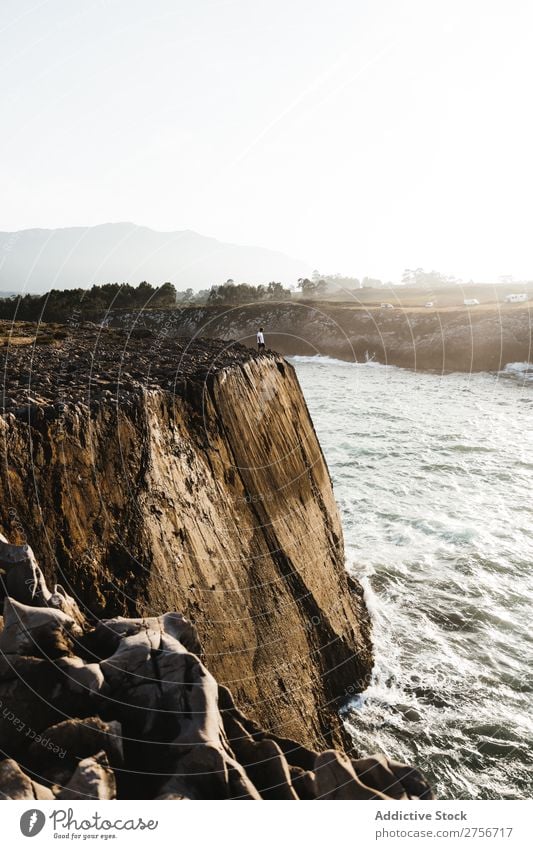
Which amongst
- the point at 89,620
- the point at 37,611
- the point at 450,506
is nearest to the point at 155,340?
the point at 89,620

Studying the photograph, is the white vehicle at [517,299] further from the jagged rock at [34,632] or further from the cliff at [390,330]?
the jagged rock at [34,632]

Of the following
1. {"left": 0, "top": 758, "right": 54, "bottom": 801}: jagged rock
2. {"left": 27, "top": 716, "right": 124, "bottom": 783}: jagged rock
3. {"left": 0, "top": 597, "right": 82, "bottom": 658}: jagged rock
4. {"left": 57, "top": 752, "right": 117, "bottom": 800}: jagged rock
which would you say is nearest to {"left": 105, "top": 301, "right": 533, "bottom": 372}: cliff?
{"left": 0, "top": 597, "right": 82, "bottom": 658}: jagged rock

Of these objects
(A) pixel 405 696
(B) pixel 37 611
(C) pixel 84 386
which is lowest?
(A) pixel 405 696

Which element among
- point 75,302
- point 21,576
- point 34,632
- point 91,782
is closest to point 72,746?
point 91,782

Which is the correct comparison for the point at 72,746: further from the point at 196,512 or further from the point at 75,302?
the point at 75,302

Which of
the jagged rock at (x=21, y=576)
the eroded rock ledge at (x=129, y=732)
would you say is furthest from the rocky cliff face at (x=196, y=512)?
the eroded rock ledge at (x=129, y=732)

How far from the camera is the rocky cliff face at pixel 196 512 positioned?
9.68 m

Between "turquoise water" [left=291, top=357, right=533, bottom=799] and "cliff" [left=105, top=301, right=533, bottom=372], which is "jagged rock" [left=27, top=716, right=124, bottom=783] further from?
"cliff" [left=105, top=301, right=533, bottom=372]

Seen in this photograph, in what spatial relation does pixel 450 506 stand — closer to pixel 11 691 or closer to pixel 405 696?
pixel 405 696

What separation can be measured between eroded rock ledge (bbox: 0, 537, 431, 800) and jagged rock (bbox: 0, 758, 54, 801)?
10 millimetres

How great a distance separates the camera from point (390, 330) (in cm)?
8931

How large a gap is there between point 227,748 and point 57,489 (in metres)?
5.40

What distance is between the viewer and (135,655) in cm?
689

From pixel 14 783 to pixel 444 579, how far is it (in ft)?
66.6
